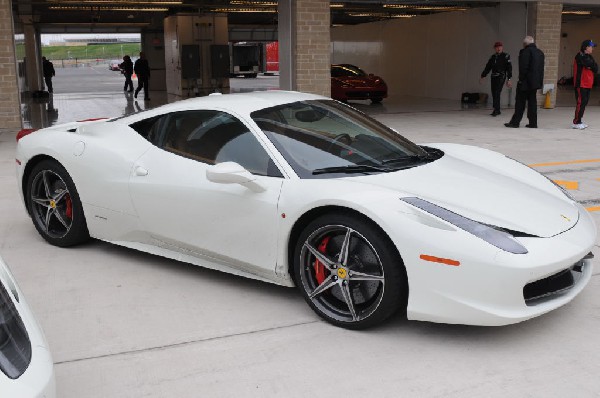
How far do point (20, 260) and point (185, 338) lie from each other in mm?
1923

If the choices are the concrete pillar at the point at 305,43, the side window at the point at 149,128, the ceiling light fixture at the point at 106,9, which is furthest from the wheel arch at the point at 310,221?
the ceiling light fixture at the point at 106,9

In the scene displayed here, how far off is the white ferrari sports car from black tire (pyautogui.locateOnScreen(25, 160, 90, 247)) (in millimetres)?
12

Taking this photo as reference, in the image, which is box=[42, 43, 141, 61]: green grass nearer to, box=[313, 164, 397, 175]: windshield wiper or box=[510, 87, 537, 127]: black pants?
box=[510, 87, 537, 127]: black pants

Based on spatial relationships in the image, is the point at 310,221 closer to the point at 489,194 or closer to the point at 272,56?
the point at 489,194

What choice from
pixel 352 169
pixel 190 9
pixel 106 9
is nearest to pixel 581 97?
pixel 352 169

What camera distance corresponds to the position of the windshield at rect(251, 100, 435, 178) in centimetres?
394

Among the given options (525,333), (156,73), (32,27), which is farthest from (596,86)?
(525,333)

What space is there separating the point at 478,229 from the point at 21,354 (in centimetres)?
217

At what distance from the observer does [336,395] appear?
9.70 ft

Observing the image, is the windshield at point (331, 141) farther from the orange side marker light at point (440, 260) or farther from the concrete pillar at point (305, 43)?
the concrete pillar at point (305, 43)

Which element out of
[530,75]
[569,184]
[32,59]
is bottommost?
[569,184]

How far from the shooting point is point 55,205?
16.6ft

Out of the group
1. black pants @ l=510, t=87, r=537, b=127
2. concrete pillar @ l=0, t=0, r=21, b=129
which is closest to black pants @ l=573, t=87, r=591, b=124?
black pants @ l=510, t=87, r=537, b=127

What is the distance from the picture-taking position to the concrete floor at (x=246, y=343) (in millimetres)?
3045
